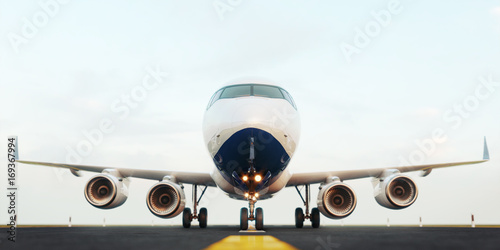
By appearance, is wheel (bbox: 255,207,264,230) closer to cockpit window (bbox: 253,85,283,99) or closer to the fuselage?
the fuselage

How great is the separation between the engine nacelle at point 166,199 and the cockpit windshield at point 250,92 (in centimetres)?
464

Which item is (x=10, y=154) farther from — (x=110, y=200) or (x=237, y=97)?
(x=237, y=97)

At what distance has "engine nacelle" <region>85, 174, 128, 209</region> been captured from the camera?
621 inches

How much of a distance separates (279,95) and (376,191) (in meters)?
6.38

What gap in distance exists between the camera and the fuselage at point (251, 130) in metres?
11.1

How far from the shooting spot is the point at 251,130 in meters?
10.9

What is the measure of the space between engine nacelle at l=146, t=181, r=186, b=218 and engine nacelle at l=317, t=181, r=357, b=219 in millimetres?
5188

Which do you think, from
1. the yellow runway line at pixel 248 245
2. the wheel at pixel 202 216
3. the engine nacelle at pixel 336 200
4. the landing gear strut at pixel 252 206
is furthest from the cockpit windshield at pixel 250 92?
the wheel at pixel 202 216

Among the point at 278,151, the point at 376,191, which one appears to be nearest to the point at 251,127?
the point at 278,151

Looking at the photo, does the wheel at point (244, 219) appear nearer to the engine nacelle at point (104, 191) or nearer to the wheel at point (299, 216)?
the engine nacelle at point (104, 191)

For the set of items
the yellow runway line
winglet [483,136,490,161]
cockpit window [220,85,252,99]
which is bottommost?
the yellow runway line

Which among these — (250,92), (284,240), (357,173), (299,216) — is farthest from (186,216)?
(284,240)

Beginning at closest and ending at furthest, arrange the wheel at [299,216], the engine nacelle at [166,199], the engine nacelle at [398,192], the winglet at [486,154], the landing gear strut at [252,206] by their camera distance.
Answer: the landing gear strut at [252,206], the engine nacelle at [398,192], the engine nacelle at [166,199], the winglet at [486,154], the wheel at [299,216]

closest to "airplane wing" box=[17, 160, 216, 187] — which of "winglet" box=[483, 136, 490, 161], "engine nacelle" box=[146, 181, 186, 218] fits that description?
"engine nacelle" box=[146, 181, 186, 218]
